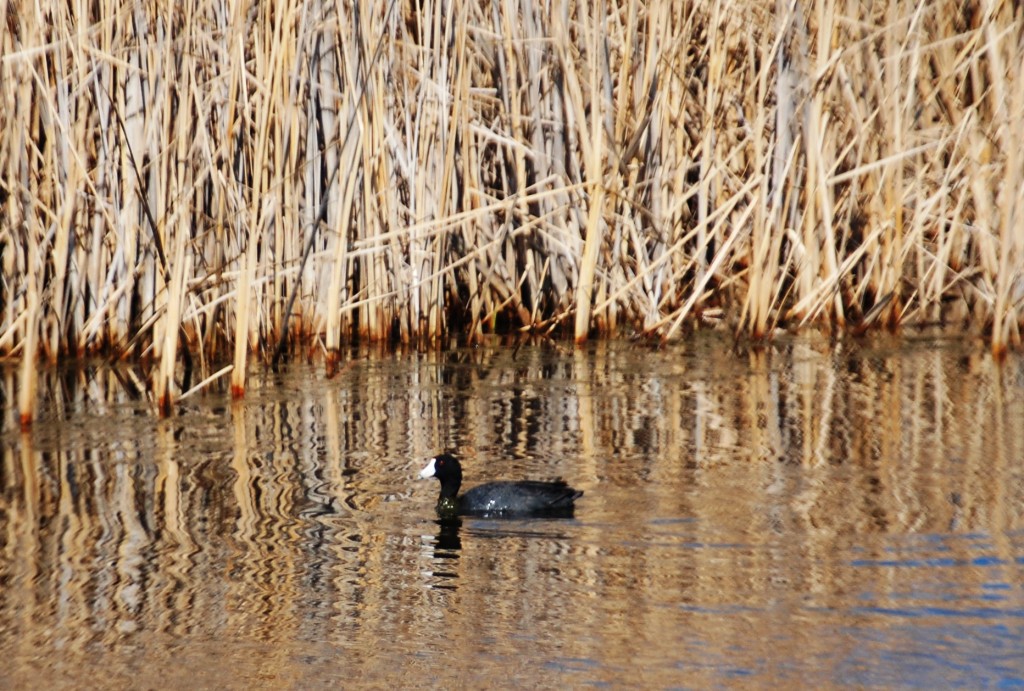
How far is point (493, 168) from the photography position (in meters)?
11.2

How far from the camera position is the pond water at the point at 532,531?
16.4 ft

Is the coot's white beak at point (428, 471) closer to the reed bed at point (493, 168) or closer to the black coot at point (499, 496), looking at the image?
the black coot at point (499, 496)

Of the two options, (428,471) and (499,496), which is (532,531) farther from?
(428,471)

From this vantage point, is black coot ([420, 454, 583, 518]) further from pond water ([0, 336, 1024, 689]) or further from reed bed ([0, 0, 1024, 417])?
reed bed ([0, 0, 1024, 417])

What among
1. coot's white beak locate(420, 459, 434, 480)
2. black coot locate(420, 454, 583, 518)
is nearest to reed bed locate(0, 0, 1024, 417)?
coot's white beak locate(420, 459, 434, 480)

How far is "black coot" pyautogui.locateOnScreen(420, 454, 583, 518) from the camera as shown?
673 centimetres

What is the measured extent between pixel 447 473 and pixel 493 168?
4415 mm

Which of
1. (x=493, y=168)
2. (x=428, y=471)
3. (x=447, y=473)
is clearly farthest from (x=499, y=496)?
(x=493, y=168)

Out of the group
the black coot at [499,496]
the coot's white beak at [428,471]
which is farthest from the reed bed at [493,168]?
the black coot at [499,496]

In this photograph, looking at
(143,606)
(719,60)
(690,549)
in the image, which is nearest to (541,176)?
(719,60)

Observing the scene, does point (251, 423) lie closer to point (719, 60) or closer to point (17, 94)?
point (17, 94)

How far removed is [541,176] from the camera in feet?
35.0

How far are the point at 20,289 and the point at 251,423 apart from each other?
215cm

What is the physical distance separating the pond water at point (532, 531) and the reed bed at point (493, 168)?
1.99ft
